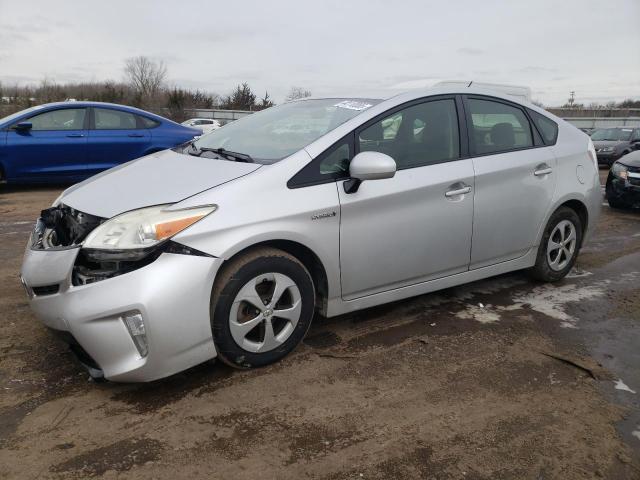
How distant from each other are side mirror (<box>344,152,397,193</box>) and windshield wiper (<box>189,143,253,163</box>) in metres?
0.65

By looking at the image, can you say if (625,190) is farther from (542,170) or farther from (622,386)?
(622,386)

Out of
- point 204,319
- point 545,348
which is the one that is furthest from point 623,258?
point 204,319

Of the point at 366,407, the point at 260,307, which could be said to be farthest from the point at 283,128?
the point at 366,407

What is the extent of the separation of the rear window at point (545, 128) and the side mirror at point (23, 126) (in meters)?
7.32

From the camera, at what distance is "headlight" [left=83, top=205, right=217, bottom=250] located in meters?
2.71

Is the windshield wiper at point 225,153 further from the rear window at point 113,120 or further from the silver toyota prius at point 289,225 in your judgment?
the rear window at point 113,120

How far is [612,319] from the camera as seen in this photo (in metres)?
4.09

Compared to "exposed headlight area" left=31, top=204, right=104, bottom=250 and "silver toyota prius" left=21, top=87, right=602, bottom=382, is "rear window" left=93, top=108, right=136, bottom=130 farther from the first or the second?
"exposed headlight area" left=31, top=204, right=104, bottom=250

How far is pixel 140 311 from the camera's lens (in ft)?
8.57

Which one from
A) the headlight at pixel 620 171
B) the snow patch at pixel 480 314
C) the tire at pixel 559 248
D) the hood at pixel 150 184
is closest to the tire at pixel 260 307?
the hood at pixel 150 184

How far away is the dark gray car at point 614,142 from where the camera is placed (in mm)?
15852

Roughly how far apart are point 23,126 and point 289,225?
705 centimetres

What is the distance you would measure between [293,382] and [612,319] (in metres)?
2.57

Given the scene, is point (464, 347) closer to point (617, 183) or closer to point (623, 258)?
point (623, 258)
